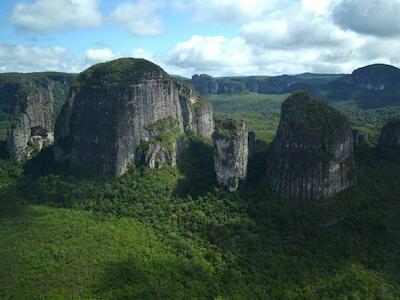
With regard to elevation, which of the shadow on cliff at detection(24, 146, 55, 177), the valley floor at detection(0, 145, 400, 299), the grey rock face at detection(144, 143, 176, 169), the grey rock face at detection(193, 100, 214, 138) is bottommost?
the valley floor at detection(0, 145, 400, 299)

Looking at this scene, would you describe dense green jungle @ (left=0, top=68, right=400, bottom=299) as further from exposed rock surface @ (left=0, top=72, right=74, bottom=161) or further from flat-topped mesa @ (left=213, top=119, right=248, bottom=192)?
exposed rock surface @ (left=0, top=72, right=74, bottom=161)

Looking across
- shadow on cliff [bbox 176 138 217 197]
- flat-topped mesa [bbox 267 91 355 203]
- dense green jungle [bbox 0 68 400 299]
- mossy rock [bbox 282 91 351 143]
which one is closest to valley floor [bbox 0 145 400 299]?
dense green jungle [bbox 0 68 400 299]

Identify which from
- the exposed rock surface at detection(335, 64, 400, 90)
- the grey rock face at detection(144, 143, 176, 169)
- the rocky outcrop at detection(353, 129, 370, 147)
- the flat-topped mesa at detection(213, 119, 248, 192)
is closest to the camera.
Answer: the flat-topped mesa at detection(213, 119, 248, 192)

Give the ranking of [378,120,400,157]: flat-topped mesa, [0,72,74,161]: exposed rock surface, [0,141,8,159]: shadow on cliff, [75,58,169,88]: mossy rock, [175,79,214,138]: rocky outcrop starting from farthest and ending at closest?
1. [0,141,8,159]: shadow on cliff
2. [175,79,214,138]: rocky outcrop
3. [0,72,74,161]: exposed rock surface
4. [378,120,400,157]: flat-topped mesa
5. [75,58,169,88]: mossy rock

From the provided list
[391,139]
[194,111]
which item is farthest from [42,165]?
[391,139]

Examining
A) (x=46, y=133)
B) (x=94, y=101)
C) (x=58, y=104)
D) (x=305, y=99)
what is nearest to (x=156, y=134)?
(x=94, y=101)

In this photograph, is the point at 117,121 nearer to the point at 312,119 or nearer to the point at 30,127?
the point at 312,119

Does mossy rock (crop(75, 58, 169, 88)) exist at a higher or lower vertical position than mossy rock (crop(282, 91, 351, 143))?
higher

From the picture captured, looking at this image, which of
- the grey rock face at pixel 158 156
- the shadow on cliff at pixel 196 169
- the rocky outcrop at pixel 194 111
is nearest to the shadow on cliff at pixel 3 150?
the grey rock face at pixel 158 156

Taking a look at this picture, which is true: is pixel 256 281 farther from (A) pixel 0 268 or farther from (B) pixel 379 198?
(A) pixel 0 268
